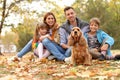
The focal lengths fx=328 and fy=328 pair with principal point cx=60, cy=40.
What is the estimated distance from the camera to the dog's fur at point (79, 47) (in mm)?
6309

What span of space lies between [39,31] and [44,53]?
0.60 meters

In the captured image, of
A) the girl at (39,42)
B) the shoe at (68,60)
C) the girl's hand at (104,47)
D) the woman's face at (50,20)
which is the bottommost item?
the shoe at (68,60)

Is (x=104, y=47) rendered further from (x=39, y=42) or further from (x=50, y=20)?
(x=39, y=42)

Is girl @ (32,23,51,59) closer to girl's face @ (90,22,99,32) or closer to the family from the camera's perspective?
the family

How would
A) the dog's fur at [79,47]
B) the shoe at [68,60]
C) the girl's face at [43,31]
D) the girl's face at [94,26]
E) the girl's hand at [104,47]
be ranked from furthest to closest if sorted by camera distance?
1. the girl's face at [43,31]
2. the girl's face at [94,26]
3. the girl's hand at [104,47]
4. the shoe at [68,60]
5. the dog's fur at [79,47]

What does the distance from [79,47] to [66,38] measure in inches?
63.7

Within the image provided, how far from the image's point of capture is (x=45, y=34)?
8266mm

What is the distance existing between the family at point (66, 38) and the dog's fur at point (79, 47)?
943 mm

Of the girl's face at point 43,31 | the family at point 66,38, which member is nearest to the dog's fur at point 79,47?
the family at point 66,38

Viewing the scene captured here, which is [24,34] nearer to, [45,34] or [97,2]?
[97,2]

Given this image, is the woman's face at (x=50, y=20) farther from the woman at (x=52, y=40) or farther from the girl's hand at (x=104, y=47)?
the girl's hand at (x=104, y=47)

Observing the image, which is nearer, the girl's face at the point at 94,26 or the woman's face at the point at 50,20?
the girl's face at the point at 94,26

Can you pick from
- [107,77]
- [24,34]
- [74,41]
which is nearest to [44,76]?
[107,77]

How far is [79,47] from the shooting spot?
249 inches
